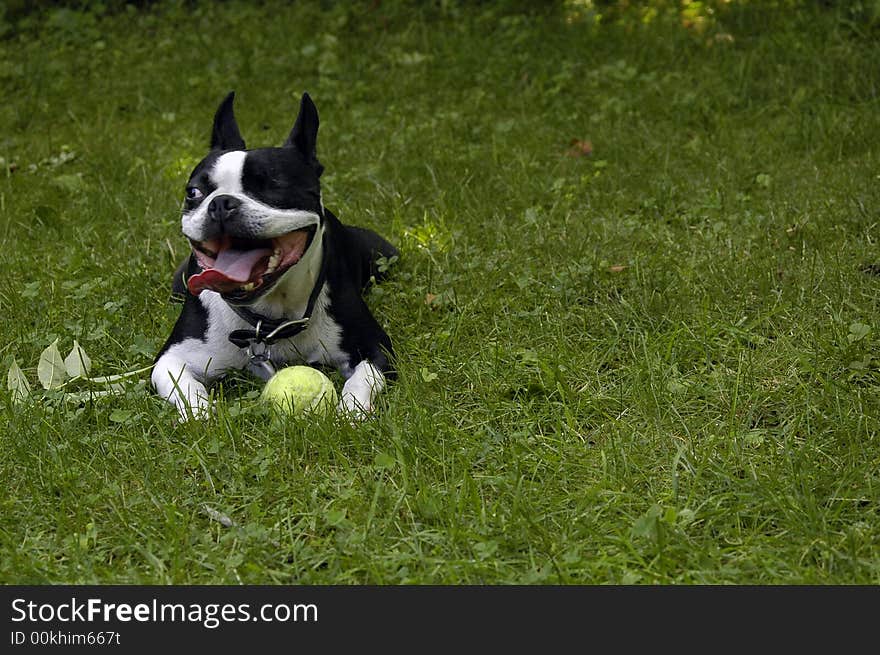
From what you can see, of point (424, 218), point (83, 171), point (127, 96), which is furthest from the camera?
point (127, 96)

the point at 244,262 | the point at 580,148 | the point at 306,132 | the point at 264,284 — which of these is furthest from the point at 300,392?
the point at 580,148

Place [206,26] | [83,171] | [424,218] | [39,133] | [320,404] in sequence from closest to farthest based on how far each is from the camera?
[320,404] < [424,218] < [83,171] < [39,133] < [206,26]

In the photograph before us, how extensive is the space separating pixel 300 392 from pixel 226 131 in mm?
1109

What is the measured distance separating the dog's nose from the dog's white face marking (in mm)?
17

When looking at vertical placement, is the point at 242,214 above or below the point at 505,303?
above

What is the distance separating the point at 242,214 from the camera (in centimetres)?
344

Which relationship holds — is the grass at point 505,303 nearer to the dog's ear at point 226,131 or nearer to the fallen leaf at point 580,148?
the fallen leaf at point 580,148

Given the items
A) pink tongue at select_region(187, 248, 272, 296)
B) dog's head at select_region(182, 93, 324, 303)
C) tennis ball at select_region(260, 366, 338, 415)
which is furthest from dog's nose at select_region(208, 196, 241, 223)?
tennis ball at select_region(260, 366, 338, 415)

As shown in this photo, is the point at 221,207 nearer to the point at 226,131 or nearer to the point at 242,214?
the point at 242,214

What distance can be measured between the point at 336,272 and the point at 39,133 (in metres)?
3.61

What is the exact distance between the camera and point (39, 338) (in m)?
4.16

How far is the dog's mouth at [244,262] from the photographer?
3.47 meters
